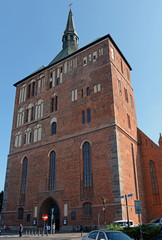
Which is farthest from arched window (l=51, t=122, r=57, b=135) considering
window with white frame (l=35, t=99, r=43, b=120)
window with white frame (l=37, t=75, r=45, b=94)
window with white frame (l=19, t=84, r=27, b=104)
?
window with white frame (l=19, t=84, r=27, b=104)

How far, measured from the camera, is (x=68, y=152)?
87.0ft

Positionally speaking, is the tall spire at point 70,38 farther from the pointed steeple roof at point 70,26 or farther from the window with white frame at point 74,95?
the window with white frame at point 74,95

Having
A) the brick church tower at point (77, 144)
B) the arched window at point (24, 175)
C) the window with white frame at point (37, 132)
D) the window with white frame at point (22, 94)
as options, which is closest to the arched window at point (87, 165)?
the brick church tower at point (77, 144)

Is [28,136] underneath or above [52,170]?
above

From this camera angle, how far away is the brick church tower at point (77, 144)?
2288 centimetres

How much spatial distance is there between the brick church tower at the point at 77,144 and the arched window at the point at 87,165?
106mm

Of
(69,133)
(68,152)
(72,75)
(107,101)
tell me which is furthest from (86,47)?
(68,152)

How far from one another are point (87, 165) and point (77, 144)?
2816mm

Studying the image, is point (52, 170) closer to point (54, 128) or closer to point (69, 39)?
point (54, 128)

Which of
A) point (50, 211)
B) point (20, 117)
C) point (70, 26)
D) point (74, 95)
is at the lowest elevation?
point (50, 211)

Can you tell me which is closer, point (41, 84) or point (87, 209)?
point (87, 209)

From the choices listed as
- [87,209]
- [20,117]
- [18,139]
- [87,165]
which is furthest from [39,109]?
[87,209]

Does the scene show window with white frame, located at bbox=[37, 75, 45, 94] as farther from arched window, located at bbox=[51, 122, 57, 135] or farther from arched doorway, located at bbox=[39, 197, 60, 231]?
arched doorway, located at bbox=[39, 197, 60, 231]

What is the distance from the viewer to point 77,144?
26.0 meters
